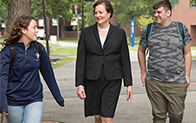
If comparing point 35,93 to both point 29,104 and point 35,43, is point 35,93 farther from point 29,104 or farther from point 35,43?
point 35,43

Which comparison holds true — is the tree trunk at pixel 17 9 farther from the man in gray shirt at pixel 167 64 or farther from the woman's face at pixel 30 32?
the man in gray shirt at pixel 167 64

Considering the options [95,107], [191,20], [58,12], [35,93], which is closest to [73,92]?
[95,107]

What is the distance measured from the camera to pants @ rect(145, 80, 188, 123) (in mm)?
4027

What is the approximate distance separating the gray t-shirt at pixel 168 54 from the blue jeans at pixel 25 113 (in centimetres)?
166

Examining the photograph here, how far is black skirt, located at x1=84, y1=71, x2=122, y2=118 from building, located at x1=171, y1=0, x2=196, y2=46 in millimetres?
39248

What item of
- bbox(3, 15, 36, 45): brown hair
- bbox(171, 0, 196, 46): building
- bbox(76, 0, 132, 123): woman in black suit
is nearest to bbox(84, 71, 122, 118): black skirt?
bbox(76, 0, 132, 123): woman in black suit

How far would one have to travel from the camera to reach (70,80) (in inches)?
447

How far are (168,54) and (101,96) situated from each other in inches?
40.3

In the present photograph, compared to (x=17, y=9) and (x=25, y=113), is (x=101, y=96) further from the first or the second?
(x=17, y=9)

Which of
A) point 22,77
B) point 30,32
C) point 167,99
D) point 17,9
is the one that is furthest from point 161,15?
point 17,9

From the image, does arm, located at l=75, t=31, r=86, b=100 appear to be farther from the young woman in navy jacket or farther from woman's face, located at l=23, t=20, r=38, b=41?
woman's face, located at l=23, t=20, r=38, b=41

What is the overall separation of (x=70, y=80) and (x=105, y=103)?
25.0 ft

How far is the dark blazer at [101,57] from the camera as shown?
12.3 ft

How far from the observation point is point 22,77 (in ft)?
10.7
